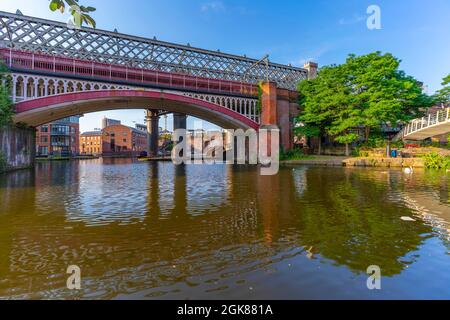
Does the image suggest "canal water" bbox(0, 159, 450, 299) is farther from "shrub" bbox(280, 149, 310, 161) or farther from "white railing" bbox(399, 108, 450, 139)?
"shrub" bbox(280, 149, 310, 161)

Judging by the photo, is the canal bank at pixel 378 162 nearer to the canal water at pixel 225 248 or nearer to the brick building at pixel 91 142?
the canal water at pixel 225 248

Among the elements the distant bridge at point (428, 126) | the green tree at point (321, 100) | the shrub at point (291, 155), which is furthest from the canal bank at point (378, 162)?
the green tree at point (321, 100)

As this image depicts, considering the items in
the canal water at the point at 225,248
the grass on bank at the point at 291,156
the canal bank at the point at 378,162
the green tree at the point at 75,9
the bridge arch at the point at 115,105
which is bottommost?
the canal water at the point at 225,248

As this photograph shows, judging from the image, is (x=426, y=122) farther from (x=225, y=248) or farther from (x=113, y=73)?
(x=113, y=73)

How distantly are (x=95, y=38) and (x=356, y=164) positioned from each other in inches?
1623

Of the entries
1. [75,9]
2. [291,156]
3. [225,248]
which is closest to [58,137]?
[291,156]

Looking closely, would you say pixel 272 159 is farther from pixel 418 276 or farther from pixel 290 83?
pixel 418 276

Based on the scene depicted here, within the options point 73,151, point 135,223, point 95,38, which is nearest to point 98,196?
point 135,223

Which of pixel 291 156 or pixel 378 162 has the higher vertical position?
pixel 291 156

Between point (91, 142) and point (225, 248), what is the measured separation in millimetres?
119863

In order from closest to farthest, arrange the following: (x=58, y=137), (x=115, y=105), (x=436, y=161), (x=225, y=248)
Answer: (x=225, y=248), (x=436, y=161), (x=115, y=105), (x=58, y=137)

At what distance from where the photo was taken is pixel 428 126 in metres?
35.2

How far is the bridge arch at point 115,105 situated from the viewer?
29678 millimetres

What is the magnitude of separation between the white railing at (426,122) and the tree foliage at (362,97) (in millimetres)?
1584
